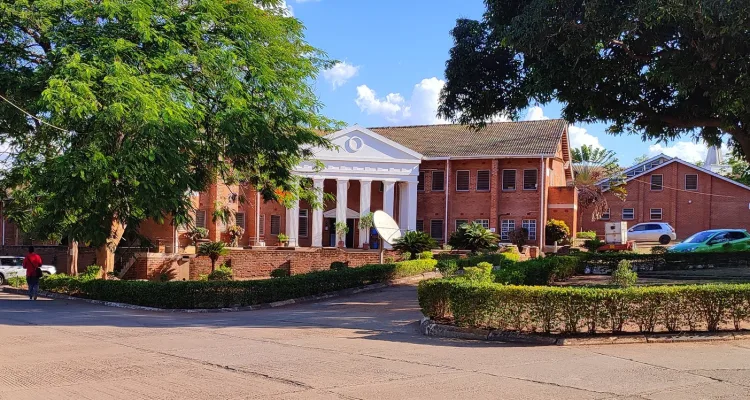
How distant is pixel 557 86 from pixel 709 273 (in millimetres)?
8991

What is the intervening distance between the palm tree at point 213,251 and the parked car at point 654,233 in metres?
25.9

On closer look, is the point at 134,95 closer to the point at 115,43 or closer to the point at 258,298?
the point at 115,43

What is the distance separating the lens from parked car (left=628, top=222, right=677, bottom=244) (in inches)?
1753

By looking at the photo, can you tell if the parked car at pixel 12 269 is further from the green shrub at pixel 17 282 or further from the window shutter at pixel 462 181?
the window shutter at pixel 462 181

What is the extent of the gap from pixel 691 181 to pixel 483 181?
52.7 ft

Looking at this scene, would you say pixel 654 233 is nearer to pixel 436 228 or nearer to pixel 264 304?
pixel 436 228

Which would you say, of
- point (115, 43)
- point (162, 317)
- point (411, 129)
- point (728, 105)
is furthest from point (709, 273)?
point (411, 129)

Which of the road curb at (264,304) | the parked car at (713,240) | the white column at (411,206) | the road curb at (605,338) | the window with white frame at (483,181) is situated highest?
the window with white frame at (483,181)

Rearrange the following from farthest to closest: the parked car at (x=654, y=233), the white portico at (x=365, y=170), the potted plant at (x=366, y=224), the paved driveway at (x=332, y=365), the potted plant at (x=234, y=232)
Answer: the parked car at (x=654, y=233) → the white portico at (x=365, y=170) → the potted plant at (x=234, y=232) → the potted plant at (x=366, y=224) → the paved driveway at (x=332, y=365)

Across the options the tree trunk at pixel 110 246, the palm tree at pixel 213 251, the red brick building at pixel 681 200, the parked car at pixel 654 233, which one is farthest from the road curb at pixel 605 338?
the red brick building at pixel 681 200

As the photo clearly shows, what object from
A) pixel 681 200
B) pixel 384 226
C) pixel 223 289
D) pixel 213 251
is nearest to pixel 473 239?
pixel 384 226

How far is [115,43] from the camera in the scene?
16.9 metres

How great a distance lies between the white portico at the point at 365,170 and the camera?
4012 cm

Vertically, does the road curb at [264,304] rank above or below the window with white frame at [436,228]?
below
